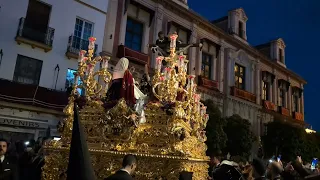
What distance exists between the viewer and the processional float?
6.36 metres

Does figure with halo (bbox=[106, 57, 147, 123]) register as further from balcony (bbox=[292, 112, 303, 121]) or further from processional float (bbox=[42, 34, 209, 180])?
balcony (bbox=[292, 112, 303, 121])

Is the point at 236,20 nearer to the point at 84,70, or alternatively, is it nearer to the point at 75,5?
the point at 75,5

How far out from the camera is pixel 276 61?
30531 millimetres

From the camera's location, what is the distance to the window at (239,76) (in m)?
25.8

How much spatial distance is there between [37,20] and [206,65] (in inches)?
531

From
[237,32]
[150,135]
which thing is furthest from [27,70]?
[237,32]

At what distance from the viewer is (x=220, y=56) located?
79.8 ft

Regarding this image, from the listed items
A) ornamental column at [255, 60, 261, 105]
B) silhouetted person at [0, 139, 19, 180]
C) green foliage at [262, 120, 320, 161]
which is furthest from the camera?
ornamental column at [255, 60, 261, 105]

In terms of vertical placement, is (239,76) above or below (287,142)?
above

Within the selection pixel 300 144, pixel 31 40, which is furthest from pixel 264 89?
pixel 31 40

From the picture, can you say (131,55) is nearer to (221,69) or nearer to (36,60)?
(36,60)

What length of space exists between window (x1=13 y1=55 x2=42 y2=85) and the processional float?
773 cm

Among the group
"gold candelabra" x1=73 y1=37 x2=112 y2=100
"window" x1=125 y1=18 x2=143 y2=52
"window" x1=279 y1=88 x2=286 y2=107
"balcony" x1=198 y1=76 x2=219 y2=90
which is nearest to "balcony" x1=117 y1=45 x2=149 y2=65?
"window" x1=125 y1=18 x2=143 y2=52

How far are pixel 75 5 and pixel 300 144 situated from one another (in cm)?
1976
